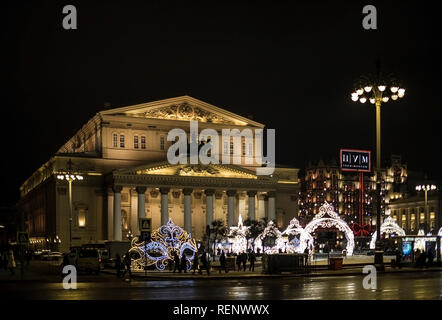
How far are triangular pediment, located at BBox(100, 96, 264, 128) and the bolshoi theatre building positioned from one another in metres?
0.13

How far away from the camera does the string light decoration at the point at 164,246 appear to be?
1988 inches

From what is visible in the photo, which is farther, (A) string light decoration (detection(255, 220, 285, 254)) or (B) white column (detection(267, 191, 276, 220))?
(B) white column (detection(267, 191, 276, 220))

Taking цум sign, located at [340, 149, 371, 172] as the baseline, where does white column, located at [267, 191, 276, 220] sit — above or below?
below

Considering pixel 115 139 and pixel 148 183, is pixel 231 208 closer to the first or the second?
pixel 148 183

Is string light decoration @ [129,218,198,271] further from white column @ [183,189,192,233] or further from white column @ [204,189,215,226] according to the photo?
white column @ [204,189,215,226]

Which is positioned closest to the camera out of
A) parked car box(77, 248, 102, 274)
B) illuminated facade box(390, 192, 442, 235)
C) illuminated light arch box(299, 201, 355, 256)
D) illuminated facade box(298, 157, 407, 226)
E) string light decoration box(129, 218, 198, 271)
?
parked car box(77, 248, 102, 274)

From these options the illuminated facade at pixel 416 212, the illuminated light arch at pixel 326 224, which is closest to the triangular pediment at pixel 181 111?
the illuminated light arch at pixel 326 224

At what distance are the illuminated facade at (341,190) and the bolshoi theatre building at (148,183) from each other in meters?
67.0

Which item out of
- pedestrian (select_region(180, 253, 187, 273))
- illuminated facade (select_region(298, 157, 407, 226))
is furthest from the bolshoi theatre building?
illuminated facade (select_region(298, 157, 407, 226))

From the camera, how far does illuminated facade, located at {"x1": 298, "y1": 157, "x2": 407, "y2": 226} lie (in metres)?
167

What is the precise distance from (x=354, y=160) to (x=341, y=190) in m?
120

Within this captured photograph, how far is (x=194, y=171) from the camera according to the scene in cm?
9044

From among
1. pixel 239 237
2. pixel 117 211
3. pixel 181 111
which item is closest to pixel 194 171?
pixel 181 111
